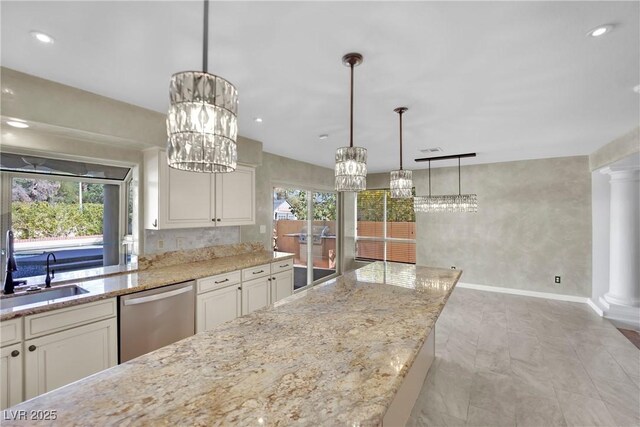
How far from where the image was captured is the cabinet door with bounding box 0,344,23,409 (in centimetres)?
163

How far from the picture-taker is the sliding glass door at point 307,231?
5230 millimetres

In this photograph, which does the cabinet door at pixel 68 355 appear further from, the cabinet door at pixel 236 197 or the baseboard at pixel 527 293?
the baseboard at pixel 527 293

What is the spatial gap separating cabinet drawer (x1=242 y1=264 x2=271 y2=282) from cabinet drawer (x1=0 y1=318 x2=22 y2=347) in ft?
5.71

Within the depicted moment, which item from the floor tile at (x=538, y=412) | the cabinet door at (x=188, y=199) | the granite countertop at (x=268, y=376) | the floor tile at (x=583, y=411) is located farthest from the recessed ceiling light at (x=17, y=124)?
the floor tile at (x=583, y=411)

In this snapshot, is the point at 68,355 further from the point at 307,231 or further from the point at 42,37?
the point at 307,231

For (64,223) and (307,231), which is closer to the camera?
(64,223)

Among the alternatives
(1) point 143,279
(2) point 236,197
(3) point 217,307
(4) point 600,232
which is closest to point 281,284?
(3) point 217,307

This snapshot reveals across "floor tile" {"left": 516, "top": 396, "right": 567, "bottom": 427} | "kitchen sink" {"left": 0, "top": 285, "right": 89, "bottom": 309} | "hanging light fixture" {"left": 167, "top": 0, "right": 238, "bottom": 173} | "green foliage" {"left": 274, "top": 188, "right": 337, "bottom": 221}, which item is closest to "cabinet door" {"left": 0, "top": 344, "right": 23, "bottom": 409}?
"kitchen sink" {"left": 0, "top": 285, "right": 89, "bottom": 309}

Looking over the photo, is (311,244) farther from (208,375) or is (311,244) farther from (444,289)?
(208,375)

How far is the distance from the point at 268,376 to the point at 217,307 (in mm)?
2081

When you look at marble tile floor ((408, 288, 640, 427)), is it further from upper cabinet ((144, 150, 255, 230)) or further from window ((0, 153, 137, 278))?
window ((0, 153, 137, 278))

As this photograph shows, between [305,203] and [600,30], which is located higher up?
[600,30]

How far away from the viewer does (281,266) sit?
371cm

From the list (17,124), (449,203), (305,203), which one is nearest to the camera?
(17,124)
